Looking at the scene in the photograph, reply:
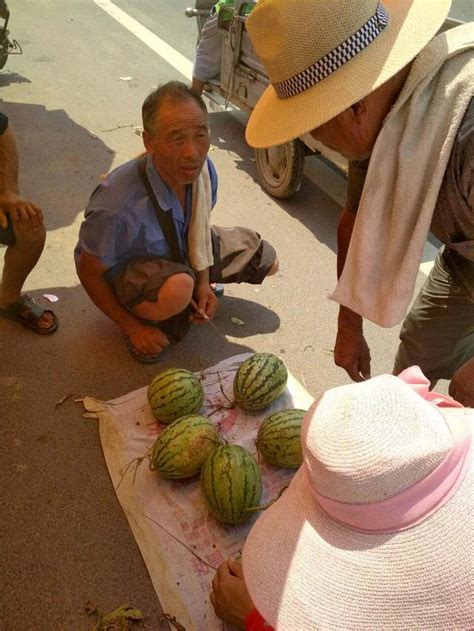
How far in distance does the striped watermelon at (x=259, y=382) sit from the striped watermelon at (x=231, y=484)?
0.36 meters

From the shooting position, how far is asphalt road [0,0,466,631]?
6.21 ft

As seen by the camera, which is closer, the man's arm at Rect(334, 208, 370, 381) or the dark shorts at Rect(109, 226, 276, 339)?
the man's arm at Rect(334, 208, 370, 381)

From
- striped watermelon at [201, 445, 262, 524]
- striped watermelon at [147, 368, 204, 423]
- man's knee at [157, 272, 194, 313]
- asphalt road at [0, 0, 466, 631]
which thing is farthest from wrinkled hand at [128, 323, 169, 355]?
striped watermelon at [201, 445, 262, 524]

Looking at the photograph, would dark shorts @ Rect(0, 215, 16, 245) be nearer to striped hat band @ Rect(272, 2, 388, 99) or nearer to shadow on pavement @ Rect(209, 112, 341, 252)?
striped hat band @ Rect(272, 2, 388, 99)

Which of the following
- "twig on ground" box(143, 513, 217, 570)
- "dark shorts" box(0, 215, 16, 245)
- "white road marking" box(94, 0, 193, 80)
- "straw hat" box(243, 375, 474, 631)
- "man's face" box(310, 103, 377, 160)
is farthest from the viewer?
"white road marking" box(94, 0, 193, 80)

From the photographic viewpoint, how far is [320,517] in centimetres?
102

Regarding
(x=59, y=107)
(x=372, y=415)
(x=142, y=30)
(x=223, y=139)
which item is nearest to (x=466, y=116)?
(x=372, y=415)

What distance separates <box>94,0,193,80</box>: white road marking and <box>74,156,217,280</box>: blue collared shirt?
426 cm

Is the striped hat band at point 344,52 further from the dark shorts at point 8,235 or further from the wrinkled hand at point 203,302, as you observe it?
the dark shorts at point 8,235

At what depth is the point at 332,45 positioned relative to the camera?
1253 millimetres

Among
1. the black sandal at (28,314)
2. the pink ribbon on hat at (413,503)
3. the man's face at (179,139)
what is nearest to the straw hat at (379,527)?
the pink ribbon on hat at (413,503)

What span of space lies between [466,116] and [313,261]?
2.27 m

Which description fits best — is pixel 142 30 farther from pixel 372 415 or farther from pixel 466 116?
pixel 372 415

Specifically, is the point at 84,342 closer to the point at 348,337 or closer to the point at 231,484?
the point at 231,484
